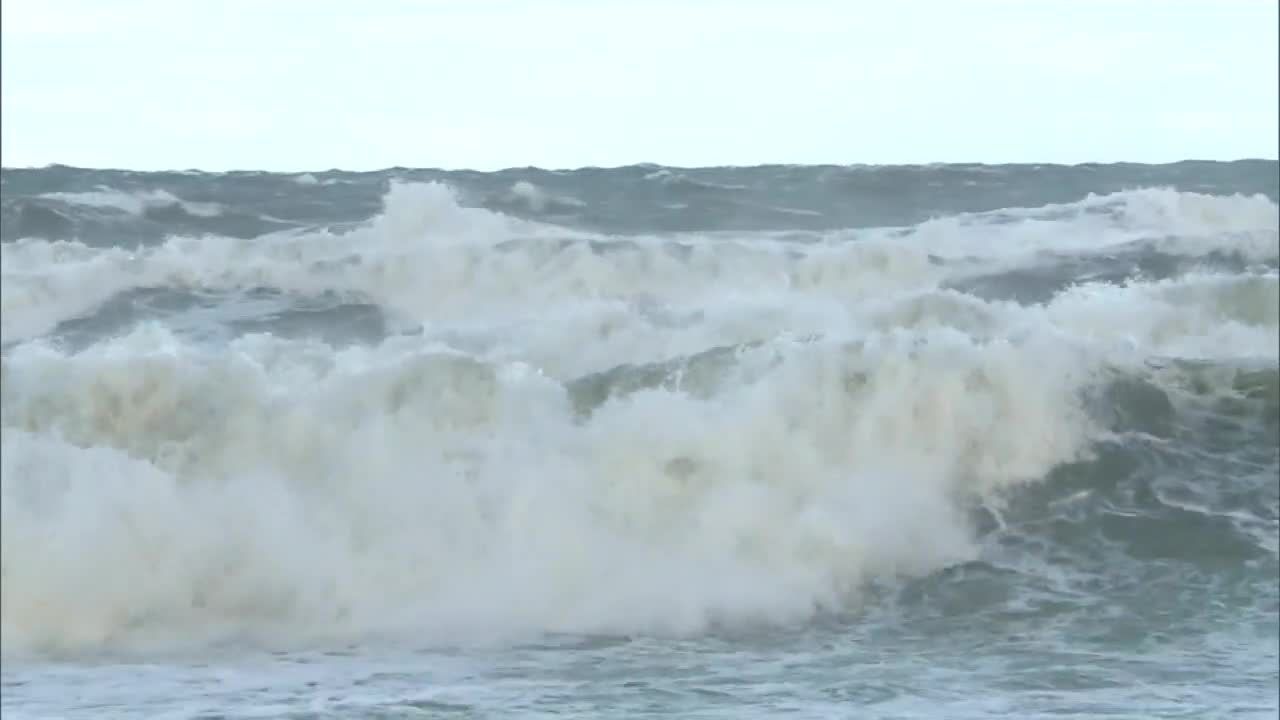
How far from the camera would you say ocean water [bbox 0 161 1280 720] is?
20.7ft

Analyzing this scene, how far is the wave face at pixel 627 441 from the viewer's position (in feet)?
24.4

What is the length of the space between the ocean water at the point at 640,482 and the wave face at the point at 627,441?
0.08ft

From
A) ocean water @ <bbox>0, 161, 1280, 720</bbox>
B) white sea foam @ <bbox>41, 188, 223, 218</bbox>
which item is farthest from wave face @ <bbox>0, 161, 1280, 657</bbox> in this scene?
white sea foam @ <bbox>41, 188, 223, 218</bbox>

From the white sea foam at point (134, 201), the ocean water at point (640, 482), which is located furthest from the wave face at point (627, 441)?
the white sea foam at point (134, 201)

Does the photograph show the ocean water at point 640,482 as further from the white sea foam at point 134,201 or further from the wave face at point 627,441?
the white sea foam at point 134,201

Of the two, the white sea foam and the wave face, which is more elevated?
the white sea foam

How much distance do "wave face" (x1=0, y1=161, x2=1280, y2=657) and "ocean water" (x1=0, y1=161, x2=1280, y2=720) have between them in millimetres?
24

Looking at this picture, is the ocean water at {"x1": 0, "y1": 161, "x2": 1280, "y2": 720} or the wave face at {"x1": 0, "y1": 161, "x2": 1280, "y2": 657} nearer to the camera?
the ocean water at {"x1": 0, "y1": 161, "x2": 1280, "y2": 720}

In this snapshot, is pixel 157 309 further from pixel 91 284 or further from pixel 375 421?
pixel 375 421

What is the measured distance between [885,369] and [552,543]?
8.01ft

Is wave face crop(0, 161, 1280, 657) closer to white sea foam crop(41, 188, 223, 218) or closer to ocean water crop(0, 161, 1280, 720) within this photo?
ocean water crop(0, 161, 1280, 720)

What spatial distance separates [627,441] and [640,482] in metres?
0.33

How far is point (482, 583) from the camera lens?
7.52 m

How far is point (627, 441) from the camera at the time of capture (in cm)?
868
